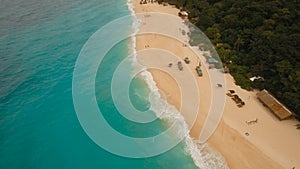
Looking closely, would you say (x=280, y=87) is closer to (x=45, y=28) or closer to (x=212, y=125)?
(x=212, y=125)

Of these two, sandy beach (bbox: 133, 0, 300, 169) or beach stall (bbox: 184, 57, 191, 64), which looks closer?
sandy beach (bbox: 133, 0, 300, 169)

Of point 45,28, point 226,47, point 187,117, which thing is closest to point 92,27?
point 45,28

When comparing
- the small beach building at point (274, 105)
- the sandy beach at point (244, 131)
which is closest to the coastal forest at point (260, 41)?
the small beach building at point (274, 105)

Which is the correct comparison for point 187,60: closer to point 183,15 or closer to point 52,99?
point 183,15

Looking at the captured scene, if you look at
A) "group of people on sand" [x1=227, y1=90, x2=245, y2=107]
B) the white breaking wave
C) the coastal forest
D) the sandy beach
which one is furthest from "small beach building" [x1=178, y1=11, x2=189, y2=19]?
"group of people on sand" [x1=227, y1=90, x2=245, y2=107]

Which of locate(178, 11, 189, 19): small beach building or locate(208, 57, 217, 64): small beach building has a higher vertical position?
locate(178, 11, 189, 19): small beach building

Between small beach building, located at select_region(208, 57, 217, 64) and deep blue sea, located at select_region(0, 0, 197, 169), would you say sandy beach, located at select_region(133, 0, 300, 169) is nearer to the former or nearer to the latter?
small beach building, located at select_region(208, 57, 217, 64)

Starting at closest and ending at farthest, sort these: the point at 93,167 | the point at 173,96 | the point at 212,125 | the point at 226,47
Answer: the point at 93,167 < the point at 212,125 < the point at 173,96 < the point at 226,47
